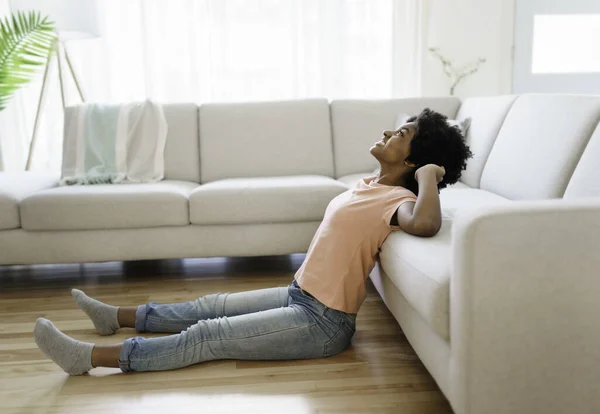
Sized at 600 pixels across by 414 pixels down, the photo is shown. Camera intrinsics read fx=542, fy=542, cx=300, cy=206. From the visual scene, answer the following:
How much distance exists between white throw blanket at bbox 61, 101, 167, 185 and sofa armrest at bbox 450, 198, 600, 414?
7.20 feet

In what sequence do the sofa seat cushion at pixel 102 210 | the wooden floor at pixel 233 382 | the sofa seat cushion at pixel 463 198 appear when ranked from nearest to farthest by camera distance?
the wooden floor at pixel 233 382
the sofa seat cushion at pixel 463 198
the sofa seat cushion at pixel 102 210

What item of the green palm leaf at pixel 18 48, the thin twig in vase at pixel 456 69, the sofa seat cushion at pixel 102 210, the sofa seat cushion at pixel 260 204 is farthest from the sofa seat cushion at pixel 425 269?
the thin twig in vase at pixel 456 69

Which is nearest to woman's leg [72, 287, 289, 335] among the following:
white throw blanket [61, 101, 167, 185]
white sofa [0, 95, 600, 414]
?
white sofa [0, 95, 600, 414]

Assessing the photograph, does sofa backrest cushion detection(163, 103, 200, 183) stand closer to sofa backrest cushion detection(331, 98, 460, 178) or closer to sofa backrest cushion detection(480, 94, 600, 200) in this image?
sofa backrest cushion detection(331, 98, 460, 178)

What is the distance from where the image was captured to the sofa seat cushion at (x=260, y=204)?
2.56 meters

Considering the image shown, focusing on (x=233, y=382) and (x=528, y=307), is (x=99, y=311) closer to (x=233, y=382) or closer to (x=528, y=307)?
(x=233, y=382)

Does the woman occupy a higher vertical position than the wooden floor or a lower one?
higher

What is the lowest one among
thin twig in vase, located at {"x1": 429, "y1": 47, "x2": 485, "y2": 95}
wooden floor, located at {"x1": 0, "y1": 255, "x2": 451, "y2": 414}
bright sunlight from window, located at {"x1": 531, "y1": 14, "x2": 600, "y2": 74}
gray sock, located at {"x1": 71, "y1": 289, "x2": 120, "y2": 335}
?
wooden floor, located at {"x1": 0, "y1": 255, "x2": 451, "y2": 414}

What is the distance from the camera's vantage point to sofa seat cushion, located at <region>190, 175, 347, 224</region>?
8.41 feet

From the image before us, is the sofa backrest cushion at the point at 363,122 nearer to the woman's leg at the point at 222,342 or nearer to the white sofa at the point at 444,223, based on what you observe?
the white sofa at the point at 444,223

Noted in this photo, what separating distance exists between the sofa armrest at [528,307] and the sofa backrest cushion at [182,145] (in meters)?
2.17

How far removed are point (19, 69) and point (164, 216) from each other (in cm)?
169

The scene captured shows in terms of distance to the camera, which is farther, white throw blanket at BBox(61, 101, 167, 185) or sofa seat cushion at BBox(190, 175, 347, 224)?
white throw blanket at BBox(61, 101, 167, 185)

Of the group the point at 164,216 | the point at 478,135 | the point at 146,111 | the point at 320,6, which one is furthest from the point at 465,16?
the point at 164,216
